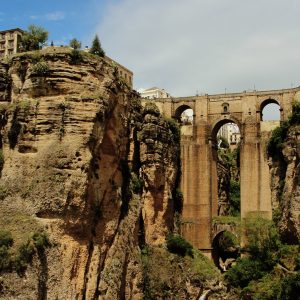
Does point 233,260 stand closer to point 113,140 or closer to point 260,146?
point 260,146

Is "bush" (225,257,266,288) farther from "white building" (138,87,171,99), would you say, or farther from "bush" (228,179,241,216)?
"white building" (138,87,171,99)

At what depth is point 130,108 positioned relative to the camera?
54.2 m

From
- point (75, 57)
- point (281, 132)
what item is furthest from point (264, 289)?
point (75, 57)

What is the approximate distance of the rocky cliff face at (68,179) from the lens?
3872 cm

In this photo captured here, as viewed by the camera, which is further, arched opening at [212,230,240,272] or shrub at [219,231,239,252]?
shrub at [219,231,239,252]

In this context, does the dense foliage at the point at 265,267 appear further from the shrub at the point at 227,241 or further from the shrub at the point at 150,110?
the shrub at the point at 150,110

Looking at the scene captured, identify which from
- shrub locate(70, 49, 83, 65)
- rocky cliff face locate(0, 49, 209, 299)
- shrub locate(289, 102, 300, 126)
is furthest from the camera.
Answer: shrub locate(289, 102, 300, 126)

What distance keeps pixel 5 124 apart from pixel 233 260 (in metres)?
32.6

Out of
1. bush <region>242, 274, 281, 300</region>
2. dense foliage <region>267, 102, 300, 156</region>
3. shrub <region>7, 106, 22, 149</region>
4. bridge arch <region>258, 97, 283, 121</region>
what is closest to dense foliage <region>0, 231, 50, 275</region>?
shrub <region>7, 106, 22, 149</region>

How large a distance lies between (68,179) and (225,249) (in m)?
30.3

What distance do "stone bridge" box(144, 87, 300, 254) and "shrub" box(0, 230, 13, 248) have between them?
82.9 feet

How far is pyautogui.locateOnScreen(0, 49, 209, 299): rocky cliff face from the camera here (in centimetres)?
3872

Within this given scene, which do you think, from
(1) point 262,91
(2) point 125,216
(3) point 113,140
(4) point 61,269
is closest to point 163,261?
(2) point 125,216

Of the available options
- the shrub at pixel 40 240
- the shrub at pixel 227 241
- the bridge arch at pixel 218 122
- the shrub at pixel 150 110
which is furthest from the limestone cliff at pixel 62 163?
the bridge arch at pixel 218 122
